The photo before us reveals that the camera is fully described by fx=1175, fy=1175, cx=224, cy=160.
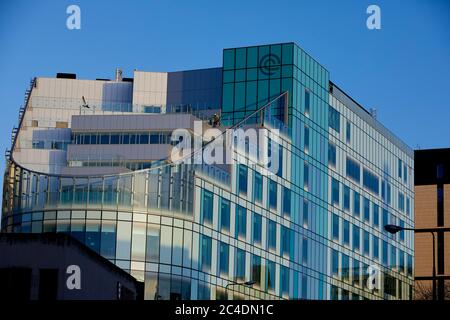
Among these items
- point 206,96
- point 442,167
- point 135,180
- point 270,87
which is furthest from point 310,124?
point 442,167

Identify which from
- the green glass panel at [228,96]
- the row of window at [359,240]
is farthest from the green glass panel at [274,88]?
the row of window at [359,240]

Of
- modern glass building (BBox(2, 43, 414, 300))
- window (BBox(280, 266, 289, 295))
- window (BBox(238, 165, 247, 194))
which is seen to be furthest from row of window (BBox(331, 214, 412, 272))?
window (BBox(238, 165, 247, 194))

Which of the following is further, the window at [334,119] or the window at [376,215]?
the window at [376,215]

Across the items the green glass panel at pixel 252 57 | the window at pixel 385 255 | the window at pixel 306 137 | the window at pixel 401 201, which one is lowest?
the window at pixel 385 255

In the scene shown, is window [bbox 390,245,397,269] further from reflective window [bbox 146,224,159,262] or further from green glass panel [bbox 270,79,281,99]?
reflective window [bbox 146,224,159,262]

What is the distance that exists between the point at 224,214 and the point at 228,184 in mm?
2348

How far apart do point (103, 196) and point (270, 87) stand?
90.4 ft

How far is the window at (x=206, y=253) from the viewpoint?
89375 millimetres

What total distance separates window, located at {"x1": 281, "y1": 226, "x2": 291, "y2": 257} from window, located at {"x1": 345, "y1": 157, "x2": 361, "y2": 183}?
51.7 ft

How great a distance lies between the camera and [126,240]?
89062mm

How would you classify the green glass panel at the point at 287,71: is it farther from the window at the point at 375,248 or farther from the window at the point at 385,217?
the window at the point at 375,248

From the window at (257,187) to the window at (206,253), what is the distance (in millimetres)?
7186

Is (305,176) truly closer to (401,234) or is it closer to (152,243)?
(152,243)

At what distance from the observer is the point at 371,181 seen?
120 m
